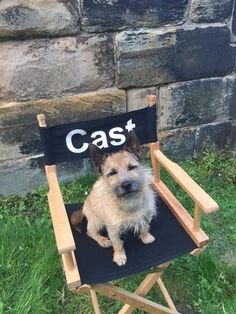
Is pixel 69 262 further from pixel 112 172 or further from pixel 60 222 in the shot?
pixel 112 172

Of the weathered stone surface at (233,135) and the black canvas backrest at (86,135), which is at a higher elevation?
the black canvas backrest at (86,135)

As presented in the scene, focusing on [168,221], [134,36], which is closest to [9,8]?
[134,36]

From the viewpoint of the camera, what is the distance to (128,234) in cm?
226

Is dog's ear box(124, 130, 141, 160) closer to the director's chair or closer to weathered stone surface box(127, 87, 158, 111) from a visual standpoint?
the director's chair

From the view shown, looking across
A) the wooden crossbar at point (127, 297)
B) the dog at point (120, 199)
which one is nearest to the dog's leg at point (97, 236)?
the dog at point (120, 199)

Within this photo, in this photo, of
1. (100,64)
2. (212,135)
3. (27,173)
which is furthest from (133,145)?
(212,135)

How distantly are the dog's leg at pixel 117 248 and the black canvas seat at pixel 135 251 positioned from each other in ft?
0.08

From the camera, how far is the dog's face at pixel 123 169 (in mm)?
1976

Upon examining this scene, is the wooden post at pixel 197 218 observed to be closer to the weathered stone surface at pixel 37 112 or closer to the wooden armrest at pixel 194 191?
the wooden armrest at pixel 194 191

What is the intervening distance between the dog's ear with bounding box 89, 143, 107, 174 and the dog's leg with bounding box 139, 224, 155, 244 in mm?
442

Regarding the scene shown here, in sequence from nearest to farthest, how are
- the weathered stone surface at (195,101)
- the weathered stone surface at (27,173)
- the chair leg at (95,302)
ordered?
the chair leg at (95,302)
the weathered stone surface at (27,173)
the weathered stone surface at (195,101)

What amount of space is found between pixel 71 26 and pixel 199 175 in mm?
1798

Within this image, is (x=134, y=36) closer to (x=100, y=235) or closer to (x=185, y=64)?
(x=185, y=64)

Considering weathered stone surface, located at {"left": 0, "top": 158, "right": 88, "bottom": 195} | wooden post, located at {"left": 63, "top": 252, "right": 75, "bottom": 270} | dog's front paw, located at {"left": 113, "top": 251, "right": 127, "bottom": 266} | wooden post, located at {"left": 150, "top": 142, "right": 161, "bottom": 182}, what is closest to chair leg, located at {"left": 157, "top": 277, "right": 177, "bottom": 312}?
dog's front paw, located at {"left": 113, "top": 251, "right": 127, "bottom": 266}
